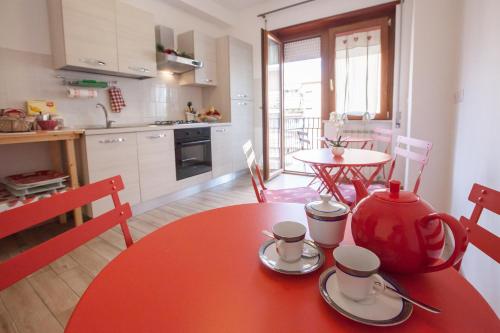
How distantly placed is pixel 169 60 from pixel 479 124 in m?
3.25

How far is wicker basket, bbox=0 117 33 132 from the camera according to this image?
2.22 meters

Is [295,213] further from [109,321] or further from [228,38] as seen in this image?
[228,38]

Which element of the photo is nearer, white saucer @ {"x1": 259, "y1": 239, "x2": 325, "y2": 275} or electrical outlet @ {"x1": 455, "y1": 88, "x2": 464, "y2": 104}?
white saucer @ {"x1": 259, "y1": 239, "x2": 325, "y2": 275}

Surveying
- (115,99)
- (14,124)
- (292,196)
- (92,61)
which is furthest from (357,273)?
(115,99)

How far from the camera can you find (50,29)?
2746 millimetres

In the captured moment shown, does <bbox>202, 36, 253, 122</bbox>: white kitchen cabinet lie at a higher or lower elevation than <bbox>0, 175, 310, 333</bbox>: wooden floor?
higher

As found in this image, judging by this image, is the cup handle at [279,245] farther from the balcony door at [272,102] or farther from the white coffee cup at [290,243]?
the balcony door at [272,102]

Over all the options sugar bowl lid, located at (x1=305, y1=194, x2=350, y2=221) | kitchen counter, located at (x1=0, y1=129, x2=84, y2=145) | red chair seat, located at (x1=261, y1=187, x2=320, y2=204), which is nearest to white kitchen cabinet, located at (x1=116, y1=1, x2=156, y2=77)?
kitchen counter, located at (x1=0, y1=129, x2=84, y2=145)

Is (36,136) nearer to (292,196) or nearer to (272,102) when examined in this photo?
(292,196)

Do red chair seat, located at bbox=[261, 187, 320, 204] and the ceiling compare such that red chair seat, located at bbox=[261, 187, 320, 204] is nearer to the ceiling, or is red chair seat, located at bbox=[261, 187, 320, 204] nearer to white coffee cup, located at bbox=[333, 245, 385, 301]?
white coffee cup, located at bbox=[333, 245, 385, 301]

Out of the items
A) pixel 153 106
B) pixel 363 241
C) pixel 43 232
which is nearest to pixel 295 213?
pixel 363 241

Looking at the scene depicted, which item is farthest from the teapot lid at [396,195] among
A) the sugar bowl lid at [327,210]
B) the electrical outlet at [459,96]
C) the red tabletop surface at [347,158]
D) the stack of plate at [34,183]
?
the stack of plate at [34,183]

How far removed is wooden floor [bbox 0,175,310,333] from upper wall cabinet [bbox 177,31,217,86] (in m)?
1.98

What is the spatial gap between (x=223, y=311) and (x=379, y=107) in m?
4.25
